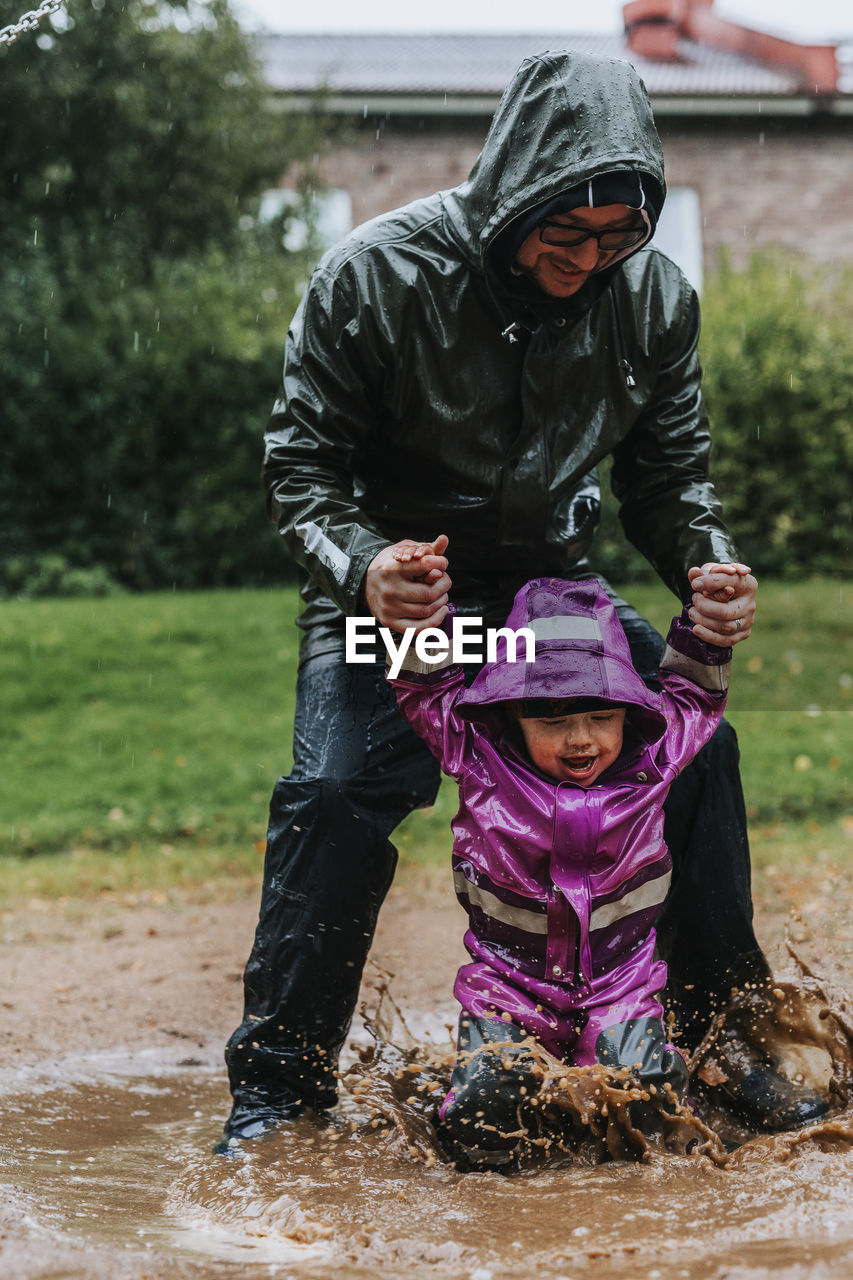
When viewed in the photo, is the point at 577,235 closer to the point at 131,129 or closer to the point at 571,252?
the point at 571,252

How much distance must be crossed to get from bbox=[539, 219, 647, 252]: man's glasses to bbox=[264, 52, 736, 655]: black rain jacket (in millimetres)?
76

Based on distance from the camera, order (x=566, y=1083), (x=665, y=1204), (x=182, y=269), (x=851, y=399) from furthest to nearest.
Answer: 1. (x=182, y=269)
2. (x=851, y=399)
3. (x=566, y=1083)
4. (x=665, y=1204)

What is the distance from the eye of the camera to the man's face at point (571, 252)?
3.05 m


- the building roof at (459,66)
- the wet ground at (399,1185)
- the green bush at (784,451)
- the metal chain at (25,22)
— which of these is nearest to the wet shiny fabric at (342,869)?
the wet ground at (399,1185)

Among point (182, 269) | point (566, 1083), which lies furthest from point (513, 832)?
point (182, 269)

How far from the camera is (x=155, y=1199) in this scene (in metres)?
2.96

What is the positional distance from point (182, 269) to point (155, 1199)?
12929 millimetres

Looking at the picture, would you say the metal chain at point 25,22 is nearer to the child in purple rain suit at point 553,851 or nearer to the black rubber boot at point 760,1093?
the child in purple rain suit at point 553,851

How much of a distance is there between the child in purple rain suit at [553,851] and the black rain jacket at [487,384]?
335mm

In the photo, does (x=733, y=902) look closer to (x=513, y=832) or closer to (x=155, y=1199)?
(x=513, y=832)

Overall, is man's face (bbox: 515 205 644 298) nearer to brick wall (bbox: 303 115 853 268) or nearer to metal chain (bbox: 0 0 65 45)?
metal chain (bbox: 0 0 65 45)

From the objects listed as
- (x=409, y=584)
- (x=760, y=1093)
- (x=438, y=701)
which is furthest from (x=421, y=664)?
(x=760, y=1093)

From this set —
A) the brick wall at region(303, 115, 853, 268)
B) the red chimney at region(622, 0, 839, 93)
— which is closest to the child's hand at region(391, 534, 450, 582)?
the brick wall at region(303, 115, 853, 268)

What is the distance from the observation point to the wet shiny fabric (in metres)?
3.27
